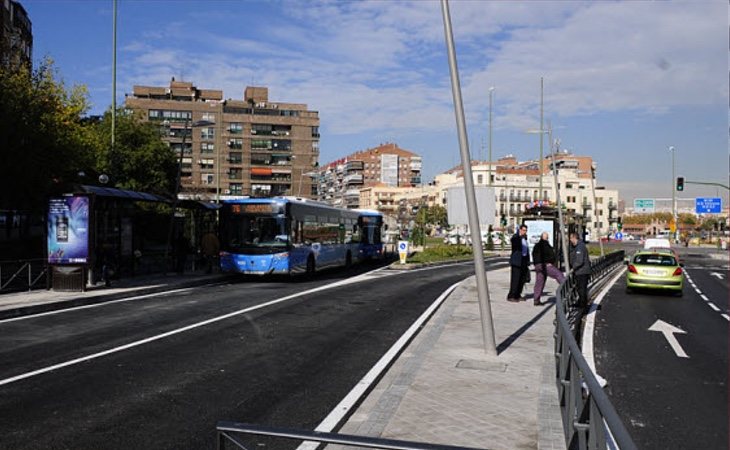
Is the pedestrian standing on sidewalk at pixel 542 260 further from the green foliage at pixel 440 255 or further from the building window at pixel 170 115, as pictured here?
the building window at pixel 170 115

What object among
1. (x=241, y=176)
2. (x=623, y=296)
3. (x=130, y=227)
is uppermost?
(x=241, y=176)

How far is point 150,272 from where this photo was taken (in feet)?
81.5

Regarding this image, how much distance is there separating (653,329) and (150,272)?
18362 millimetres

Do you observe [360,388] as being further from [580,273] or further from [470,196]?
[580,273]

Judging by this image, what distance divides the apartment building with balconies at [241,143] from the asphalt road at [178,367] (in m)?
79.4

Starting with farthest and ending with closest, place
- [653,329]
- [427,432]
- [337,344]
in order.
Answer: [653,329] < [337,344] < [427,432]

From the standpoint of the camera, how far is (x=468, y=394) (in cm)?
726

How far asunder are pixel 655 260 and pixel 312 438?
2062 centimetres

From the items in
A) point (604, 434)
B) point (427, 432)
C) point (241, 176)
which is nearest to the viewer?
point (604, 434)

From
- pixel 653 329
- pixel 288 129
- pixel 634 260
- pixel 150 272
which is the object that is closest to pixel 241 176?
pixel 288 129

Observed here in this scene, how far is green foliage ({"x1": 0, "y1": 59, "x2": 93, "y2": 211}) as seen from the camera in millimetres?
20484

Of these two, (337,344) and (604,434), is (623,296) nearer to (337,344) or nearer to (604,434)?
(337,344)

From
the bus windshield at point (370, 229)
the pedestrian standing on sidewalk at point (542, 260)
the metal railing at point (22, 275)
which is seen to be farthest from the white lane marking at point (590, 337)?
the bus windshield at point (370, 229)

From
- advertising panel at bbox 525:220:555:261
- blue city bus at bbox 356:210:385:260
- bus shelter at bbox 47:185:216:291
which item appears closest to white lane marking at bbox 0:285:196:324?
bus shelter at bbox 47:185:216:291
